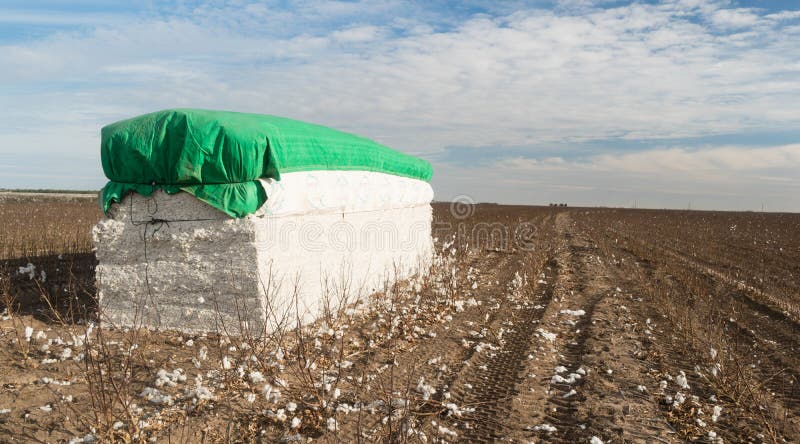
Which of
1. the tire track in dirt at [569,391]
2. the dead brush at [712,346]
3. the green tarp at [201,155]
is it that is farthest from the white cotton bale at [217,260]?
the dead brush at [712,346]

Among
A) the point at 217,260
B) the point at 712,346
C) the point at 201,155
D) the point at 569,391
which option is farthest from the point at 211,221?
the point at 712,346

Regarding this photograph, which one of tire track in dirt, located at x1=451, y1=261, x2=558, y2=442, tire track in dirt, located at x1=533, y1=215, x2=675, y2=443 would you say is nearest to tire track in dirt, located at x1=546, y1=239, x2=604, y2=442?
tire track in dirt, located at x1=533, y1=215, x2=675, y2=443

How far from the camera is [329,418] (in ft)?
13.3

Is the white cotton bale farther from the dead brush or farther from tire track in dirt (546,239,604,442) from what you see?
the dead brush

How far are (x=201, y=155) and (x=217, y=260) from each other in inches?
45.4

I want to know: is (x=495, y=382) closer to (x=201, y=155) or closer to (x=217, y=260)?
(x=217, y=260)

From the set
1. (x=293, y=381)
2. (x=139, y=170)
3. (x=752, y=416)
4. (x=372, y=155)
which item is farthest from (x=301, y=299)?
(x=752, y=416)

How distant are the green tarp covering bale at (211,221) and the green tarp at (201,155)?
11mm

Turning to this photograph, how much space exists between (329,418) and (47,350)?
338 cm

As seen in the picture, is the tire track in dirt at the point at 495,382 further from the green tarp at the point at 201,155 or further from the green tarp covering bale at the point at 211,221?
the green tarp at the point at 201,155

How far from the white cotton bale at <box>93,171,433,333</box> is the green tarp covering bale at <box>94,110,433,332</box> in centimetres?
1

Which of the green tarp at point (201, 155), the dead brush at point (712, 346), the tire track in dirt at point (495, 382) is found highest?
the green tarp at point (201, 155)

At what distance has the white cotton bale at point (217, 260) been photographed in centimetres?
580

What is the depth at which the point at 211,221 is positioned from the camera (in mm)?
5895
